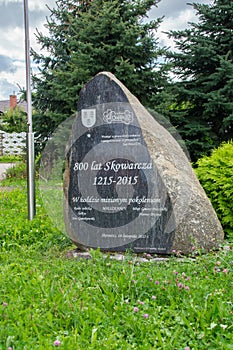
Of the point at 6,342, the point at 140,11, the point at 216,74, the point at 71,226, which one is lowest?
the point at 6,342

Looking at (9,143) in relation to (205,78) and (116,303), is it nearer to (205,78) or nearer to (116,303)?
(205,78)

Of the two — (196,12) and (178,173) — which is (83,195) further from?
(196,12)

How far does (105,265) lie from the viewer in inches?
135

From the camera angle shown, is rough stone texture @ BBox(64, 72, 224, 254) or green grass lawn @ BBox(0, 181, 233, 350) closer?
green grass lawn @ BBox(0, 181, 233, 350)

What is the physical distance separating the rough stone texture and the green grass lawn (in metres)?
0.21

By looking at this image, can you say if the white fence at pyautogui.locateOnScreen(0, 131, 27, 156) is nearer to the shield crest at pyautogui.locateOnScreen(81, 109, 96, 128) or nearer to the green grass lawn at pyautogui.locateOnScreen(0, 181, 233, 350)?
the shield crest at pyautogui.locateOnScreen(81, 109, 96, 128)

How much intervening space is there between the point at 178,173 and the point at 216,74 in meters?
5.80

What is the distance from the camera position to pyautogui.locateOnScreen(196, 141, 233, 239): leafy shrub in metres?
5.00

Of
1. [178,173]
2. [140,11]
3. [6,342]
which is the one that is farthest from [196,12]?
[6,342]

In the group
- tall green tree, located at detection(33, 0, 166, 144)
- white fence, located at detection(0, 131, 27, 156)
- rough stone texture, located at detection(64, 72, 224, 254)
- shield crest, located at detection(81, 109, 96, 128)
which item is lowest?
rough stone texture, located at detection(64, 72, 224, 254)

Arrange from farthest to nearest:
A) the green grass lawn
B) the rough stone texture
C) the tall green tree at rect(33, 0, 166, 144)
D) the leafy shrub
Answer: the tall green tree at rect(33, 0, 166, 144) < the leafy shrub < the rough stone texture < the green grass lawn

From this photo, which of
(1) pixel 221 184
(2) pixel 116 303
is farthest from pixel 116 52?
(2) pixel 116 303

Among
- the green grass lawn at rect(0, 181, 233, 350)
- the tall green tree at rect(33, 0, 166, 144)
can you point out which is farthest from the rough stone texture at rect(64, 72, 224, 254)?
the tall green tree at rect(33, 0, 166, 144)

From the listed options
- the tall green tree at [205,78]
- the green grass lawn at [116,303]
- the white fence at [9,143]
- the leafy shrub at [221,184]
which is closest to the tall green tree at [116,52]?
the tall green tree at [205,78]
